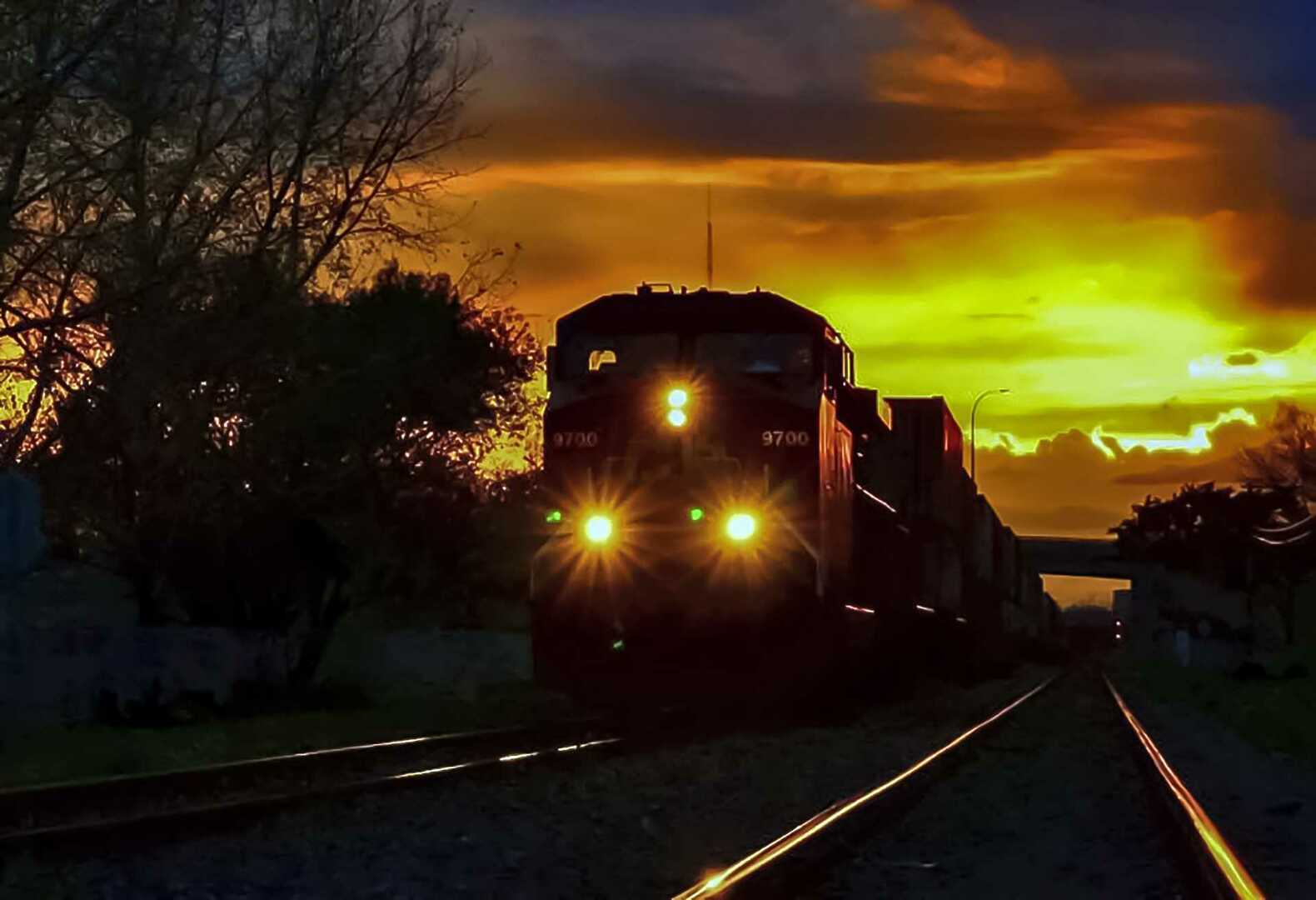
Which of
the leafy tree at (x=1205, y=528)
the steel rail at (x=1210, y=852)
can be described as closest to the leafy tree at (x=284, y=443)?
the steel rail at (x=1210, y=852)

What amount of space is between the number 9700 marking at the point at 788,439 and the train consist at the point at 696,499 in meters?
0.02

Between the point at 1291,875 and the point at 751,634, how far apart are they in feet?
27.5

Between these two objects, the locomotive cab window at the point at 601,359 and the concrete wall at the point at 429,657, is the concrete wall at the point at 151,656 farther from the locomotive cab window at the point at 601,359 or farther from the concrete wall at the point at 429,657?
the locomotive cab window at the point at 601,359

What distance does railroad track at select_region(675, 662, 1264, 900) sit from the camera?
7215 millimetres

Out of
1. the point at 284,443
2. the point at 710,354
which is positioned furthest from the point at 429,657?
the point at 710,354

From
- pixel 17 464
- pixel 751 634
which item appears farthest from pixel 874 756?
pixel 17 464

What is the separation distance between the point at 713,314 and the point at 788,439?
1758 mm

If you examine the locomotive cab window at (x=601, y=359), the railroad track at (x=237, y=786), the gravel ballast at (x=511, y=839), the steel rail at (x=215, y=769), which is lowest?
the gravel ballast at (x=511, y=839)

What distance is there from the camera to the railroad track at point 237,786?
9352mm

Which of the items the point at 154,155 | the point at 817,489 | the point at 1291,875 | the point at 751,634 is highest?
the point at 154,155

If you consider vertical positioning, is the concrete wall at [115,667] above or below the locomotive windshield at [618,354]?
below

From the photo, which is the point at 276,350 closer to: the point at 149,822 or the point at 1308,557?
the point at 149,822

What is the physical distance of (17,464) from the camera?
17.7m

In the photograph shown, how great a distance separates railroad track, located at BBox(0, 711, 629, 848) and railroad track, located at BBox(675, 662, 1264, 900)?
2.95m
